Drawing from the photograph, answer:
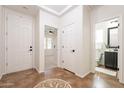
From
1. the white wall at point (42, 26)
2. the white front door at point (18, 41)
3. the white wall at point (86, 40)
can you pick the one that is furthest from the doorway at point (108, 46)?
the white front door at point (18, 41)

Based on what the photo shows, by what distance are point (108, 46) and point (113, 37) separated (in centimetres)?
51

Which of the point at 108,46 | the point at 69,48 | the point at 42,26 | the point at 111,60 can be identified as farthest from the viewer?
the point at 108,46

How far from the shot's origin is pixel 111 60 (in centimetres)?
382


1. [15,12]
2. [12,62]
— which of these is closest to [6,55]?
[12,62]

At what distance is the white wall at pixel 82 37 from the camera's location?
293 cm

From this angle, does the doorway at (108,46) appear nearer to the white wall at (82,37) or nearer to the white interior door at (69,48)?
the white wall at (82,37)

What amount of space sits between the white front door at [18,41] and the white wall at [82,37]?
83.3 inches

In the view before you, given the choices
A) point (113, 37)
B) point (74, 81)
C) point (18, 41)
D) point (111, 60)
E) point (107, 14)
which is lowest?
point (74, 81)

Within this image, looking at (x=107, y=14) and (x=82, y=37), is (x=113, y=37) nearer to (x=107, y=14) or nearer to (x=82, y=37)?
(x=107, y=14)

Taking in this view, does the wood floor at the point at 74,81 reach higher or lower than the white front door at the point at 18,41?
lower

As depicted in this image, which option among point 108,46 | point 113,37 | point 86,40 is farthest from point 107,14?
point 108,46

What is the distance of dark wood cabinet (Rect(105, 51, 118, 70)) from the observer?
3.62 metres

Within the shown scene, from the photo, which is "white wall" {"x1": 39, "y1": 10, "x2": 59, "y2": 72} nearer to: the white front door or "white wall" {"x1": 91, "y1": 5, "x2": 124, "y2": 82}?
the white front door

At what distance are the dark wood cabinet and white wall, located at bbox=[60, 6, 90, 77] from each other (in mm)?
1300
